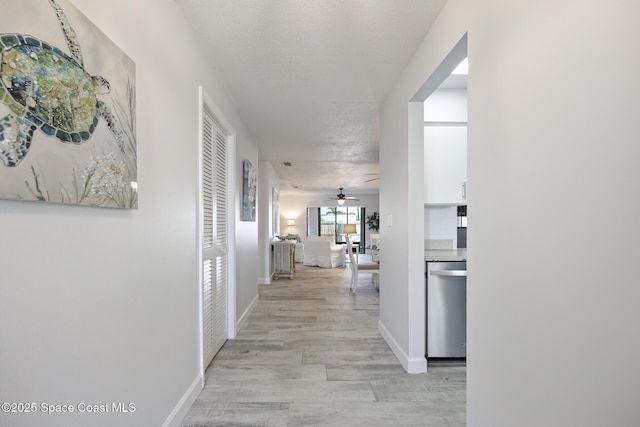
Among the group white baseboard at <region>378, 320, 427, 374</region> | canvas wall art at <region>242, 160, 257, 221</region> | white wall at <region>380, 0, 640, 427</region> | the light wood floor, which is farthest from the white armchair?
white wall at <region>380, 0, 640, 427</region>

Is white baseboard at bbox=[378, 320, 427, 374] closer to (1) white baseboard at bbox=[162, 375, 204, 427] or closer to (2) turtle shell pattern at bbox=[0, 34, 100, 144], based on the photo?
(1) white baseboard at bbox=[162, 375, 204, 427]

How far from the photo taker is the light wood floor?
199cm

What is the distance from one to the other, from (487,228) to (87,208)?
160cm

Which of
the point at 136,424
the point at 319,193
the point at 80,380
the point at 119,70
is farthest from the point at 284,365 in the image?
the point at 319,193

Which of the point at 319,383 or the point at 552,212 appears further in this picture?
the point at 319,383

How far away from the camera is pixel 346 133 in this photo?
460 centimetres

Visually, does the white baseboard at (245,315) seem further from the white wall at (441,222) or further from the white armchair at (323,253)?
the white armchair at (323,253)

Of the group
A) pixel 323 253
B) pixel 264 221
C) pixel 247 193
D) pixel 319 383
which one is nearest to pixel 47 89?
pixel 319 383

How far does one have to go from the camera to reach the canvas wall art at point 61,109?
0.79 meters

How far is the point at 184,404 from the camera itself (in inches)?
77.4

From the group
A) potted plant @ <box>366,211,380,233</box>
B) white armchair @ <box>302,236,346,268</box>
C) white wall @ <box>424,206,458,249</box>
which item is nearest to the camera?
white wall @ <box>424,206,458,249</box>

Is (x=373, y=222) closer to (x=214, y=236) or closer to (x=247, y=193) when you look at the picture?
(x=247, y=193)

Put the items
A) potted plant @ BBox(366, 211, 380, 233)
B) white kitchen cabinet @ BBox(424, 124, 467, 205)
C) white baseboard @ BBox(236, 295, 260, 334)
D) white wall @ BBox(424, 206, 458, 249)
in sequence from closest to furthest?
white kitchen cabinet @ BBox(424, 124, 467, 205) → white wall @ BBox(424, 206, 458, 249) → white baseboard @ BBox(236, 295, 260, 334) → potted plant @ BBox(366, 211, 380, 233)

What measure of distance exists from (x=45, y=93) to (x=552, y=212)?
156cm
